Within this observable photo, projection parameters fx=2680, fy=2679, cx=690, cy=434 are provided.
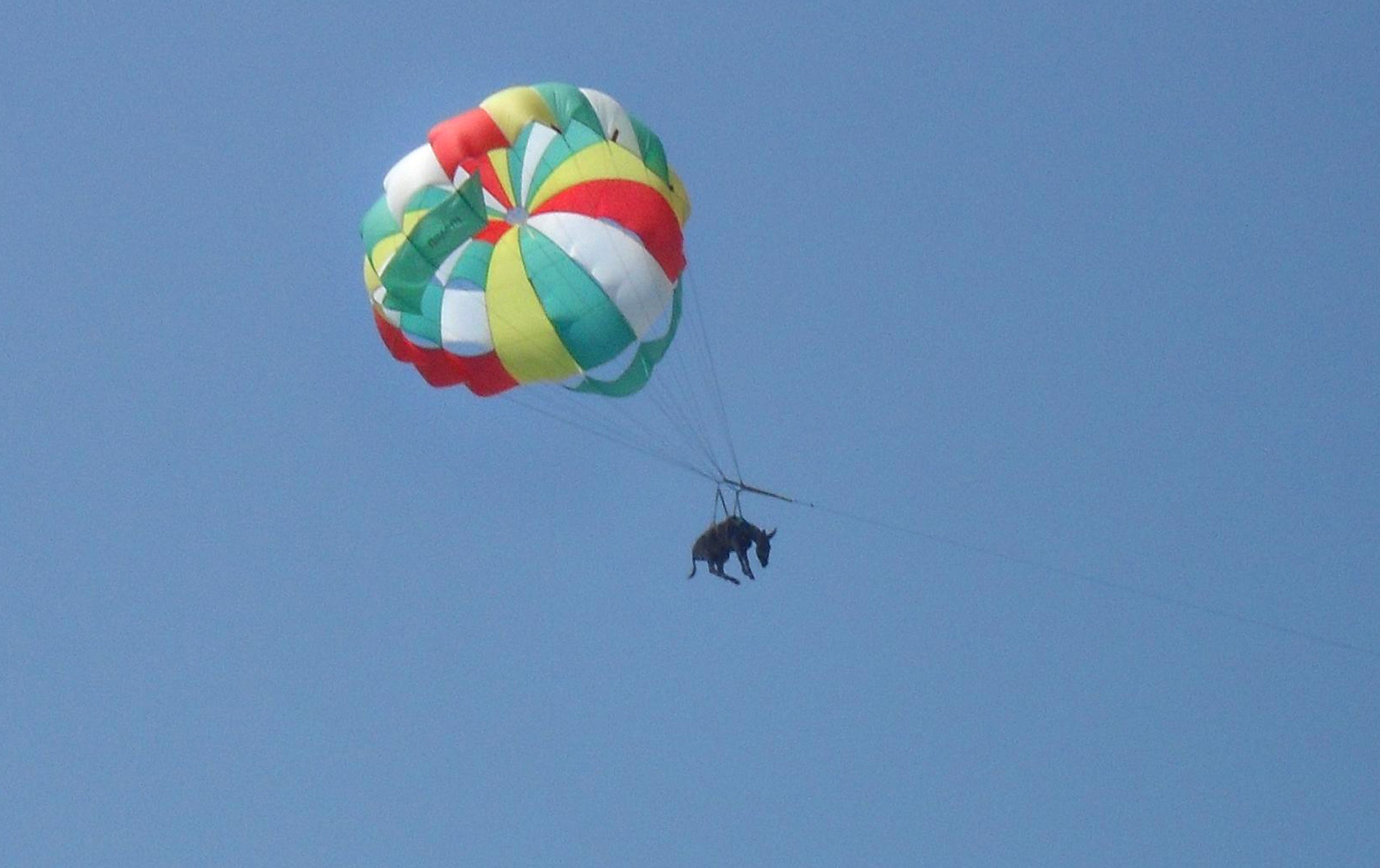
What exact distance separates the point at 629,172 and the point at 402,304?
2.72m

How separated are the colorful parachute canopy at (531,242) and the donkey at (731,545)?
2.13 m

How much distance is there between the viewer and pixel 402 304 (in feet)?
90.4

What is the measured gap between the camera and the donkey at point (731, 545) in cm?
2738

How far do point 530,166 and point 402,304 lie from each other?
2066 mm

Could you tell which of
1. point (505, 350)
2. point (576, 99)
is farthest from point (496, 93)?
point (505, 350)

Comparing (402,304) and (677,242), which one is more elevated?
(677,242)

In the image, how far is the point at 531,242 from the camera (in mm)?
27688

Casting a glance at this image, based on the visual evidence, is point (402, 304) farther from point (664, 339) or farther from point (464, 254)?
point (664, 339)

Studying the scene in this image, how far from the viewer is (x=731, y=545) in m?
27.4

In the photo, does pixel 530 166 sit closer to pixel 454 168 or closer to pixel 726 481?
pixel 454 168

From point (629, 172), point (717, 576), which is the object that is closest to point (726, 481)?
point (717, 576)

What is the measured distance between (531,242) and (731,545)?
3.75 m

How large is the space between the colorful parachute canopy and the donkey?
7.00 feet

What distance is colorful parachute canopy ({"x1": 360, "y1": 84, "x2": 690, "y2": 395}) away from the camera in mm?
27188
